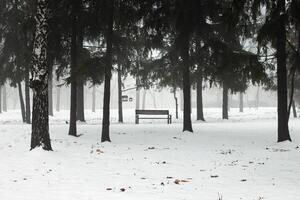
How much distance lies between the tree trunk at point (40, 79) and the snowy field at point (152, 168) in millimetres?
529

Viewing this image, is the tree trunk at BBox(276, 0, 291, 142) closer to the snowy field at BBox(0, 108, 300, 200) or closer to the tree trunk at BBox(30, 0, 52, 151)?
the snowy field at BBox(0, 108, 300, 200)

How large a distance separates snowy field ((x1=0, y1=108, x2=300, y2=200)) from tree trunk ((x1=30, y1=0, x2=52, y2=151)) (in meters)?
0.53

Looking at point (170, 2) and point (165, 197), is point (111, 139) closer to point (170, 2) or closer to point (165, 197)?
point (170, 2)

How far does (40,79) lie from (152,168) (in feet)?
14.1

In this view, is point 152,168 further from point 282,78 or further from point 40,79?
point 282,78

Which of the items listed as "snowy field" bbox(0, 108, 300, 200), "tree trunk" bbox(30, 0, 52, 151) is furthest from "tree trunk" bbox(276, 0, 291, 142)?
"tree trunk" bbox(30, 0, 52, 151)

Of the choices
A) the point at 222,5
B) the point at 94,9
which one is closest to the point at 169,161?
the point at 94,9

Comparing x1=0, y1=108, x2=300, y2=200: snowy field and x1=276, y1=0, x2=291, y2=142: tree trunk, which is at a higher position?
x1=276, y1=0, x2=291, y2=142: tree trunk

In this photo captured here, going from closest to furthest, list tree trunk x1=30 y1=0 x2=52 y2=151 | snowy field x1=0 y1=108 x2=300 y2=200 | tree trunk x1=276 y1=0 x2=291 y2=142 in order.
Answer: snowy field x1=0 y1=108 x2=300 y2=200 → tree trunk x1=30 y1=0 x2=52 y2=151 → tree trunk x1=276 y1=0 x2=291 y2=142

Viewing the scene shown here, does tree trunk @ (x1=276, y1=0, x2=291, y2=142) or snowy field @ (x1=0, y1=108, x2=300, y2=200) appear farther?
tree trunk @ (x1=276, y1=0, x2=291, y2=142)

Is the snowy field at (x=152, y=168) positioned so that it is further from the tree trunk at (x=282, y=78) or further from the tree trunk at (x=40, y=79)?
the tree trunk at (x=282, y=78)

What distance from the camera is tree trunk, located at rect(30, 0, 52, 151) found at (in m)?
12.5

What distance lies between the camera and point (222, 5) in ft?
62.0

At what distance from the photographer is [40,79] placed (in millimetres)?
12547
